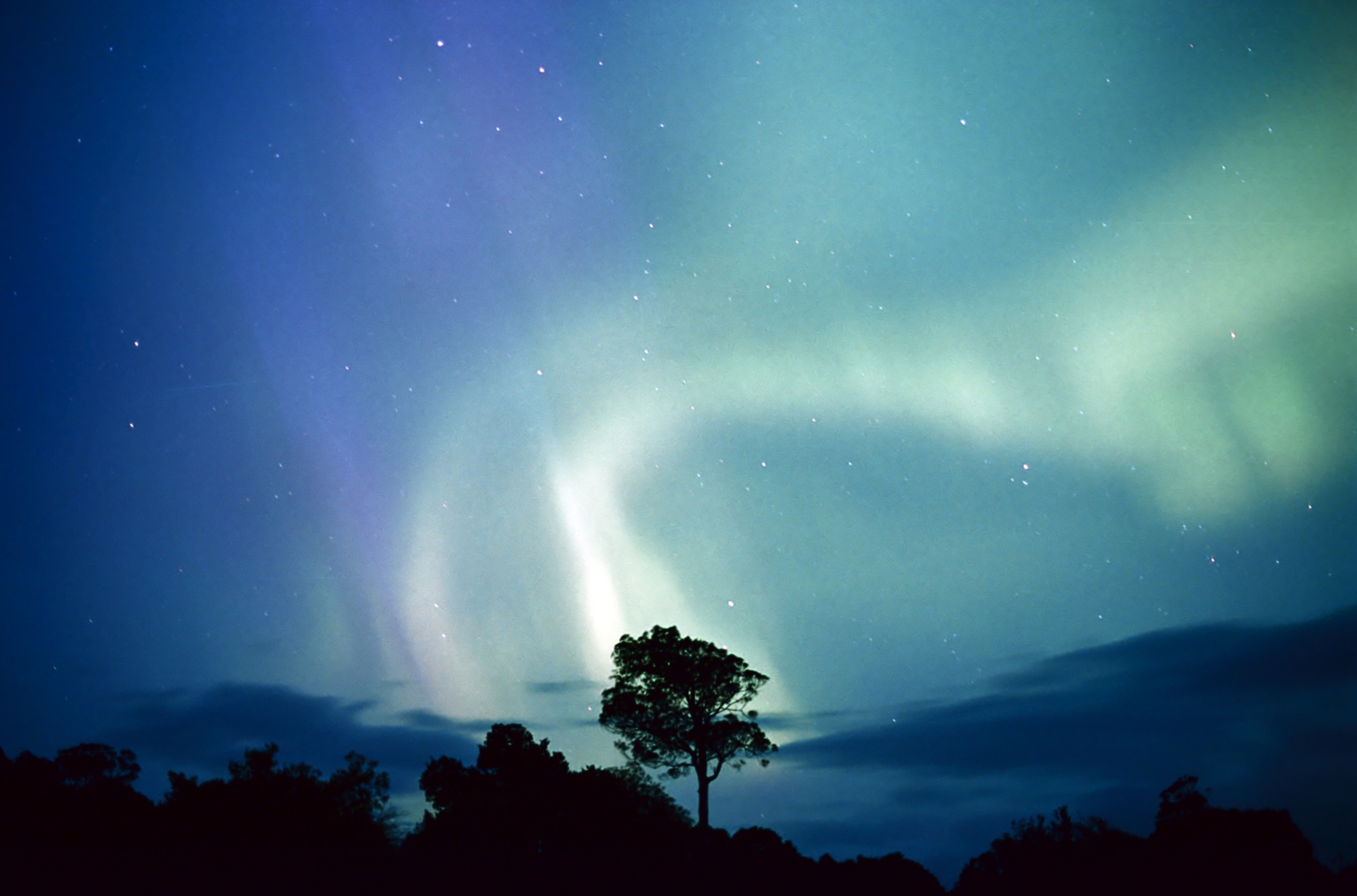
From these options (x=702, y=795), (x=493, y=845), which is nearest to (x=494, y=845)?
(x=493, y=845)

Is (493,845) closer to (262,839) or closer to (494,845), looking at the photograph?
(494,845)

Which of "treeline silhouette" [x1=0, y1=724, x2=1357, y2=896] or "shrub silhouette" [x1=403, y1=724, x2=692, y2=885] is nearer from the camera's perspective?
"treeline silhouette" [x1=0, y1=724, x2=1357, y2=896]

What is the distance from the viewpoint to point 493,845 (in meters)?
37.5

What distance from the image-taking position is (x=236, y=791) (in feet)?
110

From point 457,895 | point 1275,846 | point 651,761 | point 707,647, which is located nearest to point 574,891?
point 457,895

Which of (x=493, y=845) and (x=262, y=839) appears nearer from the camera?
(x=262, y=839)

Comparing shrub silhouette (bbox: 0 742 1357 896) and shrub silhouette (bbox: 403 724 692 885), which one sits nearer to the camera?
shrub silhouette (bbox: 0 742 1357 896)

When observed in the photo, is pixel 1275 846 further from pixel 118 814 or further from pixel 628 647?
pixel 118 814

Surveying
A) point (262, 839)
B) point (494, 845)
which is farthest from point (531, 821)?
point (262, 839)

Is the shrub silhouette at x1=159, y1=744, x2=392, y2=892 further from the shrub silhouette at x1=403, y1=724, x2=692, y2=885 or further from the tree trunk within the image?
the tree trunk

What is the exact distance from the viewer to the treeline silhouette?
27609mm

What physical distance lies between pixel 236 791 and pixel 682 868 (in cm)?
1754

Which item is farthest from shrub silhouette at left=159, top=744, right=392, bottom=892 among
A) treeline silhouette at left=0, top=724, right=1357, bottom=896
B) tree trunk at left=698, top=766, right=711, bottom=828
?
tree trunk at left=698, top=766, right=711, bottom=828

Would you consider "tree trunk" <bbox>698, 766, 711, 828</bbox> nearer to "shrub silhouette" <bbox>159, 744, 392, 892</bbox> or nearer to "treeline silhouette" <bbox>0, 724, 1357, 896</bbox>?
"treeline silhouette" <bbox>0, 724, 1357, 896</bbox>
